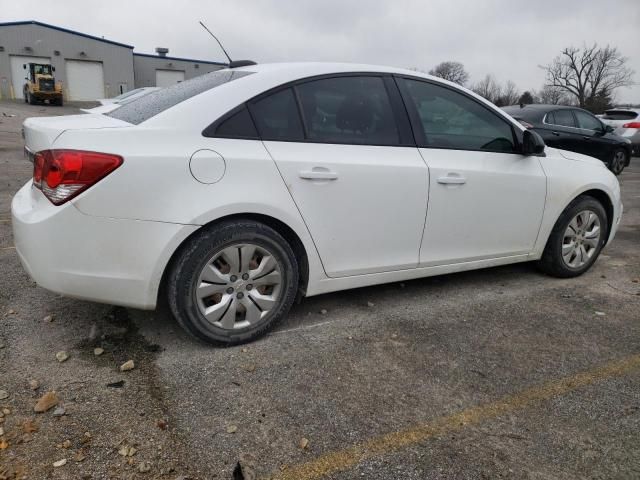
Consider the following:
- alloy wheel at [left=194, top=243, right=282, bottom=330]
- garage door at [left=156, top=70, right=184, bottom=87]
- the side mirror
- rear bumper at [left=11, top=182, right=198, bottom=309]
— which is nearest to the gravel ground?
alloy wheel at [left=194, top=243, right=282, bottom=330]

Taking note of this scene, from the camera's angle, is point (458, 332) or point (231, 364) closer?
point (231, 364)

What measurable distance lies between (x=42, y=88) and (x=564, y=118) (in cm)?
3322

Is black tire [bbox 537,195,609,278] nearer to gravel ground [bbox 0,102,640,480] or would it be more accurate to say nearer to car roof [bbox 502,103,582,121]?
gravel ground [bbox 0,102,640,480]

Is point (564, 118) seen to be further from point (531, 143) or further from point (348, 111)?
point (348, 111)

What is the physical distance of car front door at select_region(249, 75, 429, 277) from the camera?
2893mm

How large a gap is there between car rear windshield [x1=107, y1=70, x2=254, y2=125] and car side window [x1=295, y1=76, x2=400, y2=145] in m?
0.43

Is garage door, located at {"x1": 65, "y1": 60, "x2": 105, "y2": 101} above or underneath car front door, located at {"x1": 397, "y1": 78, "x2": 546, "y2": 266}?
underneath

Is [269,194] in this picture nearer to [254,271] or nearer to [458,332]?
[254,271]

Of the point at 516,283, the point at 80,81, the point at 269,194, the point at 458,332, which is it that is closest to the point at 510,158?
the point at 516,283

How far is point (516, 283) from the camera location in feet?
13.7

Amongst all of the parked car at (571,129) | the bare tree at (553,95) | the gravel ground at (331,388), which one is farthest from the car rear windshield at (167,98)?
the bare tree at (553,95)

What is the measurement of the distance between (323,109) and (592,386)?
7.00 feet

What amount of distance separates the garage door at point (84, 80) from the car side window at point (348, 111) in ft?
145

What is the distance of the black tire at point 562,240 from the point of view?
4.10 metres
